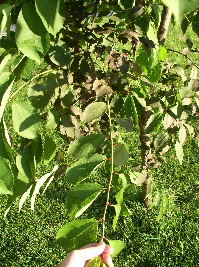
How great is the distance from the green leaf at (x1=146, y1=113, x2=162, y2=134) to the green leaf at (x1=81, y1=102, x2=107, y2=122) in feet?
0.89

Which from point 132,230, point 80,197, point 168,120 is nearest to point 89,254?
point 80,197

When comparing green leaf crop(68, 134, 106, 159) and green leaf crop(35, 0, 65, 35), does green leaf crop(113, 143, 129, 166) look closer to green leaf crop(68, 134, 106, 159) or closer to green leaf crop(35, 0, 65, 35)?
green leaf crop(68, 134, 106, 159)

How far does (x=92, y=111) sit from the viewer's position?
91 cm

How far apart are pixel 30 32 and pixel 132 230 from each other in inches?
72.7

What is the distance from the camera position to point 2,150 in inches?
24.1

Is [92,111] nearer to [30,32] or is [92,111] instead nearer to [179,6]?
[30,32]

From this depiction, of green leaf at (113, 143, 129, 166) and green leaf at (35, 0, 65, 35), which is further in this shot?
green leaf at (113, 143, 129, 166)

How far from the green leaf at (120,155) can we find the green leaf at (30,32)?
14.5 inches

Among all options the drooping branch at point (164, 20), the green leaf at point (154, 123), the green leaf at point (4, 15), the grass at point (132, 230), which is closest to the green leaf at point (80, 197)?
the green leaf at point (4, 15)

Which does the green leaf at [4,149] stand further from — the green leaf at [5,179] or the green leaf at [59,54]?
the green leaf at [59,54]

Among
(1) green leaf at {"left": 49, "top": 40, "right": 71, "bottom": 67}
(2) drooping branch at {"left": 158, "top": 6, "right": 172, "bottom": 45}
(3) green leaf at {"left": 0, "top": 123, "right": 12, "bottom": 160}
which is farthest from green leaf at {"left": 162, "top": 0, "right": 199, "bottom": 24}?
(2) drooping branch at {"left": 158, "top": 6, "right": 172, "bottom": 45}

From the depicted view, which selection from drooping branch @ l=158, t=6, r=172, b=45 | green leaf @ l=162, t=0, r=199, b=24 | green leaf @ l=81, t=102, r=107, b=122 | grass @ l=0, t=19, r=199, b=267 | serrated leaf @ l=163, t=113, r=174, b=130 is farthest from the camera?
grass @ l=0, t=19, r=199, b=267

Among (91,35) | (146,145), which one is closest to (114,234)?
(146,145)

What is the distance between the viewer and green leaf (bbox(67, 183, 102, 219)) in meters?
0.68
